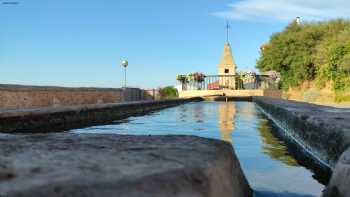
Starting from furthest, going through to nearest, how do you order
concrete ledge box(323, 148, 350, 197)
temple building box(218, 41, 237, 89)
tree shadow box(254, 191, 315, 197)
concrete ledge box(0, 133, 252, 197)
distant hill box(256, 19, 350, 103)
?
temple building box(218, 41, 237, 89)
distant hill box(256, 19, 350, 103)
tree shadow box(254, 191, 315, 197)
concrete ledge box(323, 148, 350, 197)
concrete ledge box(0, 133, 252, 197)

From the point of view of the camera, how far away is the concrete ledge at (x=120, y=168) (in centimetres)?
92

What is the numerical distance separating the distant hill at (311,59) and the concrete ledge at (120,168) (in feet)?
78.5

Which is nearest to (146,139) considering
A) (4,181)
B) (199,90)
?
(4,181)

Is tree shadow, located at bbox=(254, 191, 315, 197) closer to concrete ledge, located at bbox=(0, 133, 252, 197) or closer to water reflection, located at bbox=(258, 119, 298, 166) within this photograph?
concrete ledge, located at bbox=(0, 133, 252, 197)

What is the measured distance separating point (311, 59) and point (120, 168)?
3167 cm

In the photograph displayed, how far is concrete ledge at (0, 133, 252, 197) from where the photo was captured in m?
0.92

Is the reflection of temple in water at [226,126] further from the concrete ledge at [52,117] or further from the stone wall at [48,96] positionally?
the stone wall at [48,96]

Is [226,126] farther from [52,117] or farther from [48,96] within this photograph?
[48,96]

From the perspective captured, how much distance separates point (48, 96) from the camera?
12766mm

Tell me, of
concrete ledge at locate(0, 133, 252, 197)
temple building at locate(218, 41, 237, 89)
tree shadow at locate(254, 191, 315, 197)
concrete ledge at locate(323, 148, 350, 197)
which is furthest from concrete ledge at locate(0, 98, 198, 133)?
temple building at locate(218, 41, 237, 89)

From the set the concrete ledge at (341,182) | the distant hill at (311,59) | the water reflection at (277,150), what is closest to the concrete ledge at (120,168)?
the concrete ledge at (341,182)

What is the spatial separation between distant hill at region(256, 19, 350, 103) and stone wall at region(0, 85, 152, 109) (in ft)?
42.7

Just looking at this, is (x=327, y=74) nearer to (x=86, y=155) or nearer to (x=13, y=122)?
(x=13, y=122)

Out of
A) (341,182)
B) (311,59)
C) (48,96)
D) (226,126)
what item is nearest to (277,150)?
(341,182)
